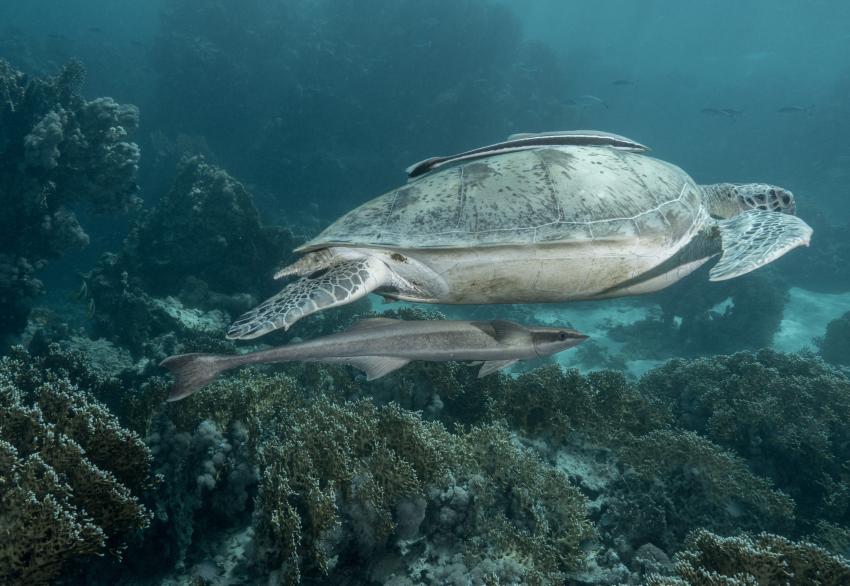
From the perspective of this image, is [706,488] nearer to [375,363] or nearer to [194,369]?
[375,363]

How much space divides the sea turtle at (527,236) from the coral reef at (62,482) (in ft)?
4.24

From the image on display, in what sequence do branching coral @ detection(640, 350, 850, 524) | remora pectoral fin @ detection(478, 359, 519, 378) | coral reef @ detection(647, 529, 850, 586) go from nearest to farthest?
1. coral reef @ detection(647, 529, 850, 586)
2. remora pectoral fin @ detection(478, 359, 519, 378)
3. branching coral @ detection(640, 350, 850, 524)

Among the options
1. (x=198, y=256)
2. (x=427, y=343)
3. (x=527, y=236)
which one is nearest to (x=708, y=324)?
(x=527, y=236)

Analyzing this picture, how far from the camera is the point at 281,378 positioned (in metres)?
5.01

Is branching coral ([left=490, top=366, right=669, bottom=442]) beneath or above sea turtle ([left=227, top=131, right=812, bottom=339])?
beneath

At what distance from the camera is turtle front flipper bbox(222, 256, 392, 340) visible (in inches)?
117

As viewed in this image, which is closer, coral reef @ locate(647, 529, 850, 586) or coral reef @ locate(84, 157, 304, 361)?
coral reef @ locate(647, 529, 850, 586)

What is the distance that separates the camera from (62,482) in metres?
2.64

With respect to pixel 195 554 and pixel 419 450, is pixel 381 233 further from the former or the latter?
pixel 195 554

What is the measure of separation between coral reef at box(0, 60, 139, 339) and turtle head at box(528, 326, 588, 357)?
427 inches

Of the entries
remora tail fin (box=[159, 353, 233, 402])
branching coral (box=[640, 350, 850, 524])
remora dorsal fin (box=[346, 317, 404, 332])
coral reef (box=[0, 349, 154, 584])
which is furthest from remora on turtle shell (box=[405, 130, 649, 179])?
branching coral (box=[640, 350, 850, 524])

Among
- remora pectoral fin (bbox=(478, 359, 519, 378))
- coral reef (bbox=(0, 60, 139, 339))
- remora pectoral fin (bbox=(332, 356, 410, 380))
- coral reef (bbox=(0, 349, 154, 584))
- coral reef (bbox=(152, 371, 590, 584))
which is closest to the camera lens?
coral reef (bbox=(0, 349, 154, 584))

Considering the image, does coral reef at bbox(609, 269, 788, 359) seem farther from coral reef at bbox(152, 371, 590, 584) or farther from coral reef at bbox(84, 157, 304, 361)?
coral reef at bbox(84, 157, 304, 361)

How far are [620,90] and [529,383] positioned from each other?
53.9 m
